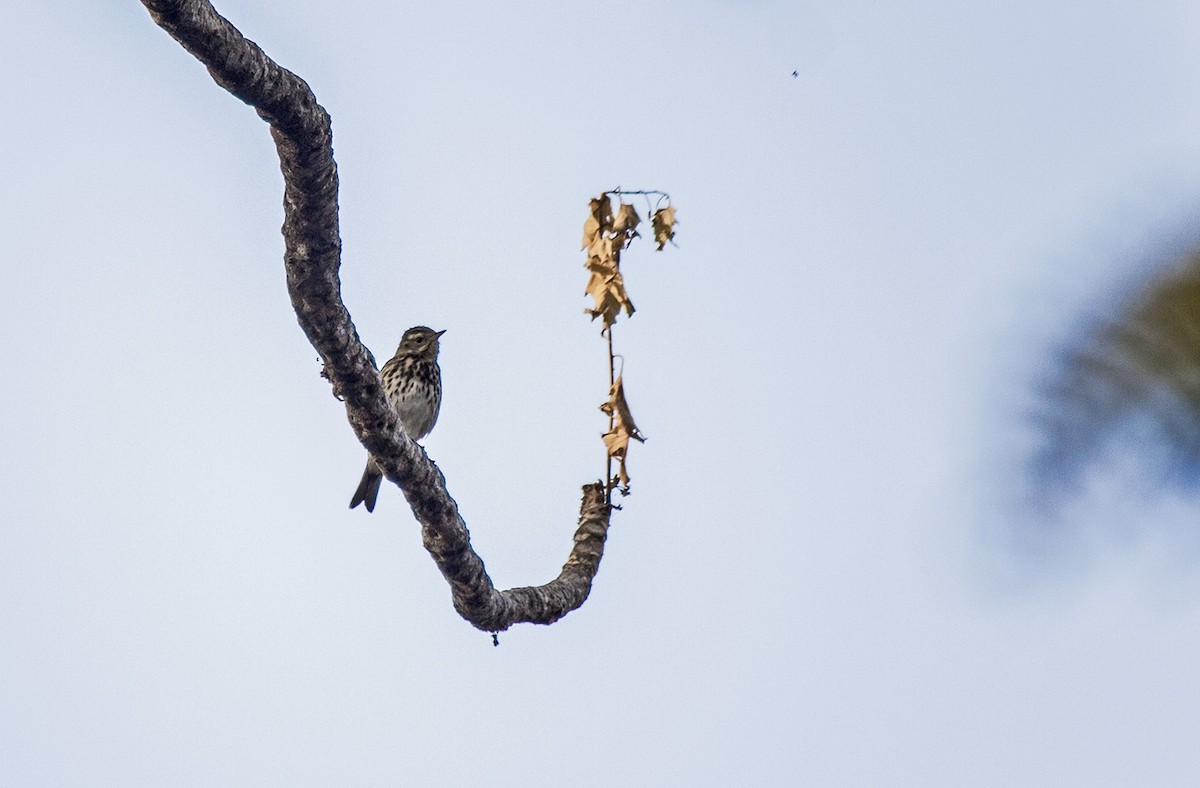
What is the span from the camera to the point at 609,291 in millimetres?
5910

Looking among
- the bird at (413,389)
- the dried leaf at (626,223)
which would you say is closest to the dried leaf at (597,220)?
the dried leaf at (626,223)

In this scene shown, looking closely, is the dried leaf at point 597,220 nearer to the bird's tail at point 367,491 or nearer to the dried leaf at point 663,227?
the dried leaf at point 663,227

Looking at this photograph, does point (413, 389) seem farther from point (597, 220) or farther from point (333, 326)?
point (333, 326)

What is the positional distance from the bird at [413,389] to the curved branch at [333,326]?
4032 millimetres

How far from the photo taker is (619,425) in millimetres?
6312

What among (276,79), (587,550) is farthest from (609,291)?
(276,79)

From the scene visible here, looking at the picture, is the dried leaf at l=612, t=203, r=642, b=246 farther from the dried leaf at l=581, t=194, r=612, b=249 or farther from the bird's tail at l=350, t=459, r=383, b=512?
the bird's tail at l=350, t=459, r=383, b=512

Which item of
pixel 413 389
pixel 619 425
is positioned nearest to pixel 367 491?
pixel 413 389

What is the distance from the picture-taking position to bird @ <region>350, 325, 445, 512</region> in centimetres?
1053

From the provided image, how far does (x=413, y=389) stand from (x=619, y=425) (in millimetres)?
4454

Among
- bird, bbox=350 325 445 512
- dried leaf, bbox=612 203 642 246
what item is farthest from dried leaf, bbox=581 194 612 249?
bird, bbox=350 325 445 512

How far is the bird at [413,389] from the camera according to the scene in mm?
10531

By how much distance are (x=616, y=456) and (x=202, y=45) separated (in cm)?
285

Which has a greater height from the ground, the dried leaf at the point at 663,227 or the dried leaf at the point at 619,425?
the dried leaf at the point at 663,227
